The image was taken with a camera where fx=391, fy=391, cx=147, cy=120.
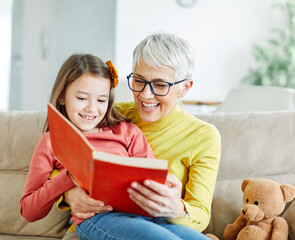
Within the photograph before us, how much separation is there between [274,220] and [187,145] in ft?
1.53

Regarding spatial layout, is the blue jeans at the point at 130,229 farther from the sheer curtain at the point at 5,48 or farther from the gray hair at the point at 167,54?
the sheer curtain at the point at 5,48

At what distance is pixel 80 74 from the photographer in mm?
1515

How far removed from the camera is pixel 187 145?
154cm

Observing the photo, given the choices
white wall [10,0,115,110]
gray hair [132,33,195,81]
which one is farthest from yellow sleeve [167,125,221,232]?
white wall [10,0,115,110]

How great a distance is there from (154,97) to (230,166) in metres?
0.57

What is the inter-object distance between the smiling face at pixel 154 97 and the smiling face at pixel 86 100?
147 mm

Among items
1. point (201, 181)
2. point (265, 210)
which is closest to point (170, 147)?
point (201, 181)

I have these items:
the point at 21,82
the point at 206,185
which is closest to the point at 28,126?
the point at 206,185

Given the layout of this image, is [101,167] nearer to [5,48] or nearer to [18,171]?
[18,171]

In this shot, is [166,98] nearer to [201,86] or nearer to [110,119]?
[110,119]

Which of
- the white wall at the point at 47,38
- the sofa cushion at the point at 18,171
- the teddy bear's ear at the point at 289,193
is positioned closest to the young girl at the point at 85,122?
the sofa cushion at the point at 18,171

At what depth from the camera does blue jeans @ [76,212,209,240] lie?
48.1 inches

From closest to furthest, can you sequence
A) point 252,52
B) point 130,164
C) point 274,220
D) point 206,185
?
point 130,164 → point 206,185 → point 274,220 → point 252,52

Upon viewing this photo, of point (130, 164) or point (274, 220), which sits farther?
point (274, 220)
